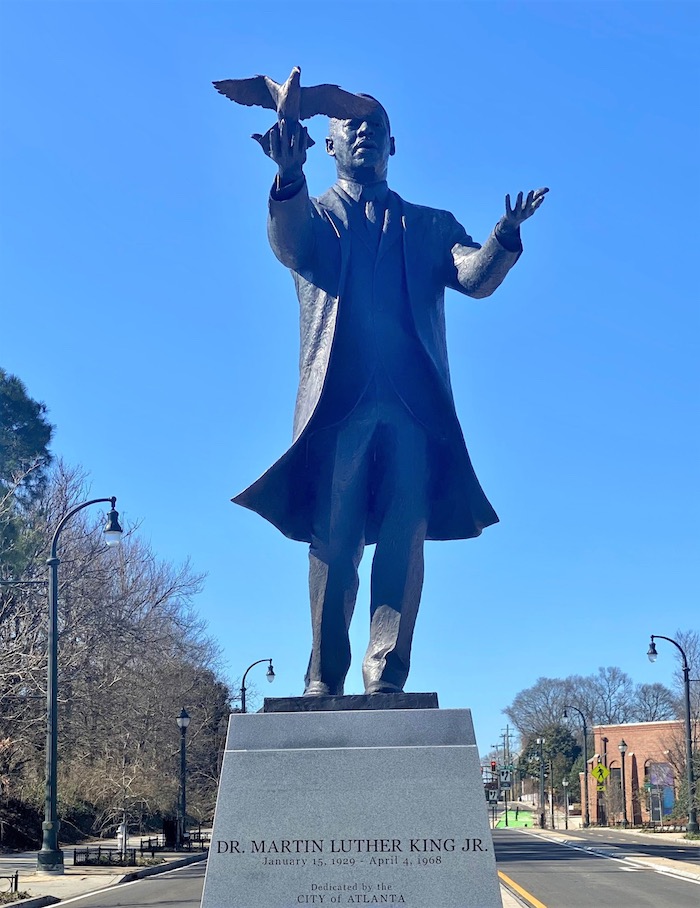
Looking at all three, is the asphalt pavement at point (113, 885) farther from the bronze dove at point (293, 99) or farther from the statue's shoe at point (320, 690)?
the bronze dove at point (293, 99)

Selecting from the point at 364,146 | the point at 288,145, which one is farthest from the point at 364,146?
the point at 288,145

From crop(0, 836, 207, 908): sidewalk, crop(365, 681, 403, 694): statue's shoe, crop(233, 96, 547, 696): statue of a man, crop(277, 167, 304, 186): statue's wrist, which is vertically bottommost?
crop(0, 836, 207, 908): sidewalk

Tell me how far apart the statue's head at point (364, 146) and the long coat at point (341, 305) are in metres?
0.18

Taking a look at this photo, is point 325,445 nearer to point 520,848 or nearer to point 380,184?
point 380,184

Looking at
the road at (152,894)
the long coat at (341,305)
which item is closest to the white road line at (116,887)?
the road at (152,894)

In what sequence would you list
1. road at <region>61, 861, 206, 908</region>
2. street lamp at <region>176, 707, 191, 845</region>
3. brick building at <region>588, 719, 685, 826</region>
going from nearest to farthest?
road at <region>61, 861, 206, 908</region>
street lamp at <region>176, 707, 191, 845</region>
brick building at <region>588, 719, 685, 826</region>

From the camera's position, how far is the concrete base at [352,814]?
5.54m

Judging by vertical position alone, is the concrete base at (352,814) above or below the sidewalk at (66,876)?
above

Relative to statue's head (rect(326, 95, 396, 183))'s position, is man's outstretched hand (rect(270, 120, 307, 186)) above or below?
below

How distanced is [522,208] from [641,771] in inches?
2660

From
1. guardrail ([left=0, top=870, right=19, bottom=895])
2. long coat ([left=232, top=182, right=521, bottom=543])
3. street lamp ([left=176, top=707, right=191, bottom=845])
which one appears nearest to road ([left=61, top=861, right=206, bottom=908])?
guardrail ([left=0, top=870, right=19, bottom=895])

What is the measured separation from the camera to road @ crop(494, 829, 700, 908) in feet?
61.0

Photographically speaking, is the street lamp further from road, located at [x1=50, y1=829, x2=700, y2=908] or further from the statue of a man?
the statue of a man

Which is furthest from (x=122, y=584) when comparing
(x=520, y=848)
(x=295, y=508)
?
(x=295, y=508)
